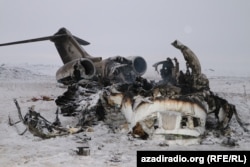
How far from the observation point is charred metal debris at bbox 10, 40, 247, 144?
6.67m

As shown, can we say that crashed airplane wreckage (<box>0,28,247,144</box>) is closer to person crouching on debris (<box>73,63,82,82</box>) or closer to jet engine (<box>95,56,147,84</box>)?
jet engine (<box>95,56,147,84</box>)

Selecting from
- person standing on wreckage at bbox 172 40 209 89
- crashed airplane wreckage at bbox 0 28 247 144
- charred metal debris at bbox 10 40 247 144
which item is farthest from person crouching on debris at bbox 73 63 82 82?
person standing on wreckage at bbox 172 40 209 89

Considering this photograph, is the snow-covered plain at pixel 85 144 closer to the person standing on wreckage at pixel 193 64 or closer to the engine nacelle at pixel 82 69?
the person standing on wreckage at pixel 193 64

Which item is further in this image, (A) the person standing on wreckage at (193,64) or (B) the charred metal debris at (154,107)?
(A) the person standing on wreckage at (193,64)

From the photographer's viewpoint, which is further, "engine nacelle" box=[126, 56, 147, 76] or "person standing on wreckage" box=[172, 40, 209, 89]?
"engine nacelle" box=[126, 56, 147, 76]

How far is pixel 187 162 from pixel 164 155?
453mm

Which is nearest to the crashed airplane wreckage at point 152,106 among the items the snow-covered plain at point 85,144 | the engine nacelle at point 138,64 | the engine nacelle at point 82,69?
the snow-covered plain at point 85,144

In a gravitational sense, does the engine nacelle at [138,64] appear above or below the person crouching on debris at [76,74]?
above

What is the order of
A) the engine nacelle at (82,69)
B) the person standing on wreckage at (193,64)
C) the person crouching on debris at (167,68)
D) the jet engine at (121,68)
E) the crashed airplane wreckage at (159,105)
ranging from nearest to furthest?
the crashed airplane wreckage at (159,105)
the person standing on wreckage at (193,64)
the person crouching on debris at (167,68)
the jet engine at (121,68)
the engine nacelle at (82,69)

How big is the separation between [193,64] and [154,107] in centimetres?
255

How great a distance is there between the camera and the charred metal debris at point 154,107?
6.67m

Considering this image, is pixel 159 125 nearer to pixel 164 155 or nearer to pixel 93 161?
pixel 164 155

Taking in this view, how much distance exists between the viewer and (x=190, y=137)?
666 cm

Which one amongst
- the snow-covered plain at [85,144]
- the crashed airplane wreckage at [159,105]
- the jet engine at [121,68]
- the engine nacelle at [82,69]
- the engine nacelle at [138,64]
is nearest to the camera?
the snow-covered plain at [85,144]
